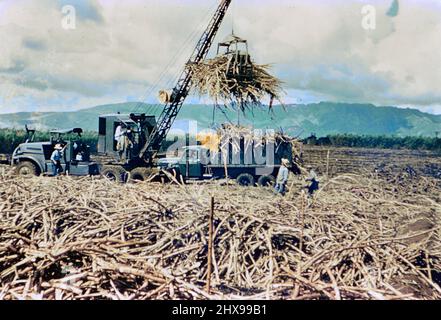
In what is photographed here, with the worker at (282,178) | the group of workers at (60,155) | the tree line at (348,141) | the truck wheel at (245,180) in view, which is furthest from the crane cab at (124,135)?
the worker at (282,178)

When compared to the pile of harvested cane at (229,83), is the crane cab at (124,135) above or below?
below

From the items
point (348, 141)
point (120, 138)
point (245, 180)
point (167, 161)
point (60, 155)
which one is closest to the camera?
point (245, 180)

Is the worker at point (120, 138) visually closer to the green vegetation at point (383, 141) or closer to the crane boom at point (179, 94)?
the crane boom at point (179, 94)

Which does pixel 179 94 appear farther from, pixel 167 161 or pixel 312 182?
pixel 312 182

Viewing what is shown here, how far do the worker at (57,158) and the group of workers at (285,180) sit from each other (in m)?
2.59

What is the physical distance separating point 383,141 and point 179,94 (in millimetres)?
1934

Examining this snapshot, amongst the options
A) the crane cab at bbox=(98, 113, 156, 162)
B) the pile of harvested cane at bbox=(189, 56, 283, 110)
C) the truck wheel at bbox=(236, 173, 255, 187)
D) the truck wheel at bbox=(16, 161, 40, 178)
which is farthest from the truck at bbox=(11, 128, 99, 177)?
the truck wheel at bbox=(236, 173, 255, 187)

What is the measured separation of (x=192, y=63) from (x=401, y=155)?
2.40m

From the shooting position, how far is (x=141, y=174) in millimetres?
4898

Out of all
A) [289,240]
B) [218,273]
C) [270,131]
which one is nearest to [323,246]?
[289,240]

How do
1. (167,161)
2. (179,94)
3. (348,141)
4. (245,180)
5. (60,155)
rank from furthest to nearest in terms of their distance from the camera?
1. (60,155)
2. (348,141)
3. (167,161)
4. (245,180)
5. (179,94)

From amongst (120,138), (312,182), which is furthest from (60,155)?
(312,182)

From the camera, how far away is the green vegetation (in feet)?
14.6

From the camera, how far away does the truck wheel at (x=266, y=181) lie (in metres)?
4.69
